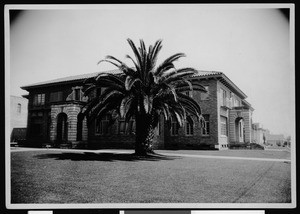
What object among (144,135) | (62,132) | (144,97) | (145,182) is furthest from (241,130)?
(62,132)

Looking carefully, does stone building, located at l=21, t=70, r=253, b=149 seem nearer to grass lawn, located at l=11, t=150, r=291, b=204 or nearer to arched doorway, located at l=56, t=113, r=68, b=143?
arched doorway, located at l=56, t=113, r=68, b=143

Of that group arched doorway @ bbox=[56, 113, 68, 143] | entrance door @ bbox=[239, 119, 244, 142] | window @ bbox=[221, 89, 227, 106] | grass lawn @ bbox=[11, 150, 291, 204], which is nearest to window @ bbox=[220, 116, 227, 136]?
window @ bbox=[221, 89, 227, 106]

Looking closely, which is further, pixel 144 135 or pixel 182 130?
pixel 182 130

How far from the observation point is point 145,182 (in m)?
8.82

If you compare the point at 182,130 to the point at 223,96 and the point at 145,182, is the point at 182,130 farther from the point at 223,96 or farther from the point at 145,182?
the point at 145,182

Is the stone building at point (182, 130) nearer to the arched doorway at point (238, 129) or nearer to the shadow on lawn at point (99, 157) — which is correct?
the arched doorway at point (238, 129)

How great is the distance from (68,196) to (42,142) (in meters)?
6.38

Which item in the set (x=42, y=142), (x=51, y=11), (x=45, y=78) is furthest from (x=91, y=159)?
(x=51, y=11)

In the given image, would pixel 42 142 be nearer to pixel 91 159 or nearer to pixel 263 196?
pixel 91 159

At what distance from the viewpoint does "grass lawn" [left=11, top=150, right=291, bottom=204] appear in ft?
25.3

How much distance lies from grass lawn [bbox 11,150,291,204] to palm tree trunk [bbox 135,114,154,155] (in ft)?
7.37

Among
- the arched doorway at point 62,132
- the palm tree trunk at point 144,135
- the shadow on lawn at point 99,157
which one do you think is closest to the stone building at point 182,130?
the arched doorway at point 62,132

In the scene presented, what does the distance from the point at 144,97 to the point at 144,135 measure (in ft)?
6.63
